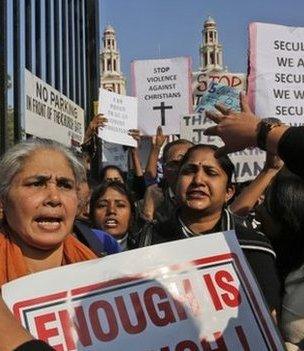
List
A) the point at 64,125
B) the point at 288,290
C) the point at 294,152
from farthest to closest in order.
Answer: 1. the point at 64,125
2. the point at 288,290
3. the point at 294,152

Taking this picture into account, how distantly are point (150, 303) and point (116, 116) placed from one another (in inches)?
183

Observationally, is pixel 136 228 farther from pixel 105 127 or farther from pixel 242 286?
pixel 105 127

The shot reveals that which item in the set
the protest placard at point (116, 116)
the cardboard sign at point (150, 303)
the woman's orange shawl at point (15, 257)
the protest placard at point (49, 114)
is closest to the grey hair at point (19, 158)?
the woman's orange shawl at point (15, 257)

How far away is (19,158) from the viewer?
1.82 m

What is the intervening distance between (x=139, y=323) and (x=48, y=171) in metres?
0.54

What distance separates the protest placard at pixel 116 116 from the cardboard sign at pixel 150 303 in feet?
14.2

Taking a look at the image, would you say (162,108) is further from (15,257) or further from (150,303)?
(150,303)

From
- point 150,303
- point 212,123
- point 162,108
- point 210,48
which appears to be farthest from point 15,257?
point 210,48

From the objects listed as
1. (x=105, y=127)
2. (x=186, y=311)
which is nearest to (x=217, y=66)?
(x=105, y=127)

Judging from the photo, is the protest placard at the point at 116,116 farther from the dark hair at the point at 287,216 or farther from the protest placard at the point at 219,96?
the dark hair at the point at 287,216

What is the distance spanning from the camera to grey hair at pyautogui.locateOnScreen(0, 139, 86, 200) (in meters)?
1.81

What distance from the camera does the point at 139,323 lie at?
4.75 ft

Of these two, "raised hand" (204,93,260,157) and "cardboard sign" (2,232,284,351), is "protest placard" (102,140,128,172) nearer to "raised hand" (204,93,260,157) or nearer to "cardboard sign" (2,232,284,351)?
"cardboard sign" (2,232,284,351)

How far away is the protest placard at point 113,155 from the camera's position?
752 cm
